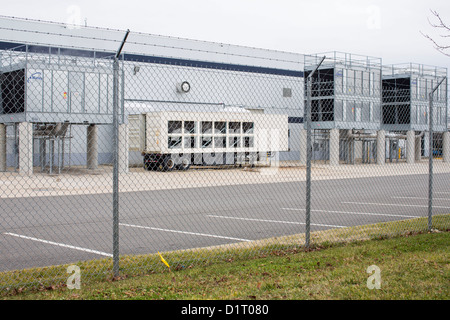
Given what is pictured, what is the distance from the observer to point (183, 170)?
3053 centimetres

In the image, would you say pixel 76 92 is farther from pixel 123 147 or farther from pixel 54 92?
pixel 123 147

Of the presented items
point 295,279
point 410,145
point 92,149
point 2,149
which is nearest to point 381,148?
point 410,145

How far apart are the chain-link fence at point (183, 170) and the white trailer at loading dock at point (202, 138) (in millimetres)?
87

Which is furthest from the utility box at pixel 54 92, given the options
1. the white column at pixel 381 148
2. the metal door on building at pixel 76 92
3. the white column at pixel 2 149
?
the white column at pixel 381 148

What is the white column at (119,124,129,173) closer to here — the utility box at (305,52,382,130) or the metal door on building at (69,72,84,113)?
the metal door on building at (69,72,84,113)

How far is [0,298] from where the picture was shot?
5297 mm

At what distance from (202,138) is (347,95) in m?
13.3

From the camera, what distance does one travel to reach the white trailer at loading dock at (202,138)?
29547 millimetres

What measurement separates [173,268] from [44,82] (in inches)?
823

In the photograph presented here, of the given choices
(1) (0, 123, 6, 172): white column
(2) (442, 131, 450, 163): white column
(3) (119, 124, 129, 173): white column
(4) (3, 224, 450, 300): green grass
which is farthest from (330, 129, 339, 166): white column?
(4) (3, 224, 450, 300): green grass

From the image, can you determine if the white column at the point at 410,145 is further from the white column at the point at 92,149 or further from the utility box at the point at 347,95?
→ the white column at the point at 92,149

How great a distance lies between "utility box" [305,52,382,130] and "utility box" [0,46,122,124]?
671 inches

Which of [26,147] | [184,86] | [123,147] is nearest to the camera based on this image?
[26,147]
